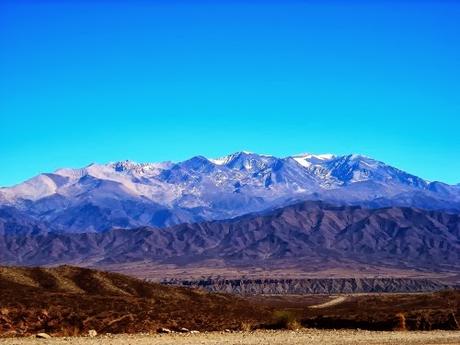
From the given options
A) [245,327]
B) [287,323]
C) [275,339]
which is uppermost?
[287,323]


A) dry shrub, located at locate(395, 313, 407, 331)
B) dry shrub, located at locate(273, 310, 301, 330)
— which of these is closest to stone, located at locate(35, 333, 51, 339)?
dry shrub, located at locate(273, 310, 301, 330)

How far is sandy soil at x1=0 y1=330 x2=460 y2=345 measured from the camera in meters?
29.4

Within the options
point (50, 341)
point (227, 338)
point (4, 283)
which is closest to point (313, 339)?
point (227, 338)

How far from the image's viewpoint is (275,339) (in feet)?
101

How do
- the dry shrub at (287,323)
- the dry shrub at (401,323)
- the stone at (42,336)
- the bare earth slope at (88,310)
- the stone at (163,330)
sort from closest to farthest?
the stone at (42,336), the stone at (163,330), the dry shrub at (401,323), the bare earth slope at (88,310), the dry shrub at (287,323)

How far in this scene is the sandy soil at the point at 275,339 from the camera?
29.4m

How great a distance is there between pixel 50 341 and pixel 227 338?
272 inches

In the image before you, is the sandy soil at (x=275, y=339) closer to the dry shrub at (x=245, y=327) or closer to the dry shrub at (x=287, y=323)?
the dry shrub at (x=245, y=327)

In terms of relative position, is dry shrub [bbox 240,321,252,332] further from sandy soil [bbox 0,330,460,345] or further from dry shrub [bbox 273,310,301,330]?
sandy soil [bbox 0,330,460,345]

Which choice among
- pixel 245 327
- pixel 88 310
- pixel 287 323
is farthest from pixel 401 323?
pixel 88 310

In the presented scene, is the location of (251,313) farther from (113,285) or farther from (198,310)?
(113,285)

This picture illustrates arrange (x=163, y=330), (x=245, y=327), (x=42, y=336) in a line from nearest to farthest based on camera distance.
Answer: (x=42, y=336) → (x=163, y=330) → (x=245, y=327)

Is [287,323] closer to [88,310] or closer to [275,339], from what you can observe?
[275,339]

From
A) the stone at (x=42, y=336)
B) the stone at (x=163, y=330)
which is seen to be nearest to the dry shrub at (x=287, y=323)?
the stone at (x=163, y=330)
